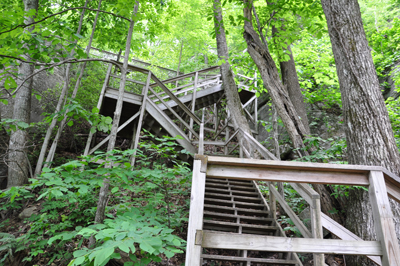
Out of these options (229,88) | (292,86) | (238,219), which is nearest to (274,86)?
(292,86)

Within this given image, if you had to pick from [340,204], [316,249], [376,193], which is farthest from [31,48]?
[340,204]

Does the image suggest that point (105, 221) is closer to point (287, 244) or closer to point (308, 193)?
point (287, 244)

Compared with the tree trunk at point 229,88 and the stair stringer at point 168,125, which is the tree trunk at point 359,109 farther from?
the stair stringer at point 168,125

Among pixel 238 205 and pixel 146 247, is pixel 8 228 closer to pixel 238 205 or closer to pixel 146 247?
pixel 146 247

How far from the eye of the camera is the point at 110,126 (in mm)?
3740

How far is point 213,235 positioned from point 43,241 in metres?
3.23

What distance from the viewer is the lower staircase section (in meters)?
3.38

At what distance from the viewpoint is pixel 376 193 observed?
1.58 meters

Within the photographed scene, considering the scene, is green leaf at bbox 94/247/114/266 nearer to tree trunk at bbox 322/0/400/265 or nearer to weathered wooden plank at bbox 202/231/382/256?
weathered wooden plank at bbox 202/231/382/256

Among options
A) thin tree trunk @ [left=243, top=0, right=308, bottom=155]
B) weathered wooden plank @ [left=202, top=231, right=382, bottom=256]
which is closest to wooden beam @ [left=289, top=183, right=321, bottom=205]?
weathered wooden plank @ [left=202, top=231, right=382, bottom=256]

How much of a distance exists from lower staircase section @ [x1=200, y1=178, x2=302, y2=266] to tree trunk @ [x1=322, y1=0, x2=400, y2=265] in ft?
3.78

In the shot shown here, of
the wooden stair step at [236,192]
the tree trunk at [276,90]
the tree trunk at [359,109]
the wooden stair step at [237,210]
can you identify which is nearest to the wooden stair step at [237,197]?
the wooden stair step at [236,192]

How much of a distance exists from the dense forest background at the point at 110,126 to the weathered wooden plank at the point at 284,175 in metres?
0.84

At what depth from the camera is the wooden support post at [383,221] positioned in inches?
56.0
